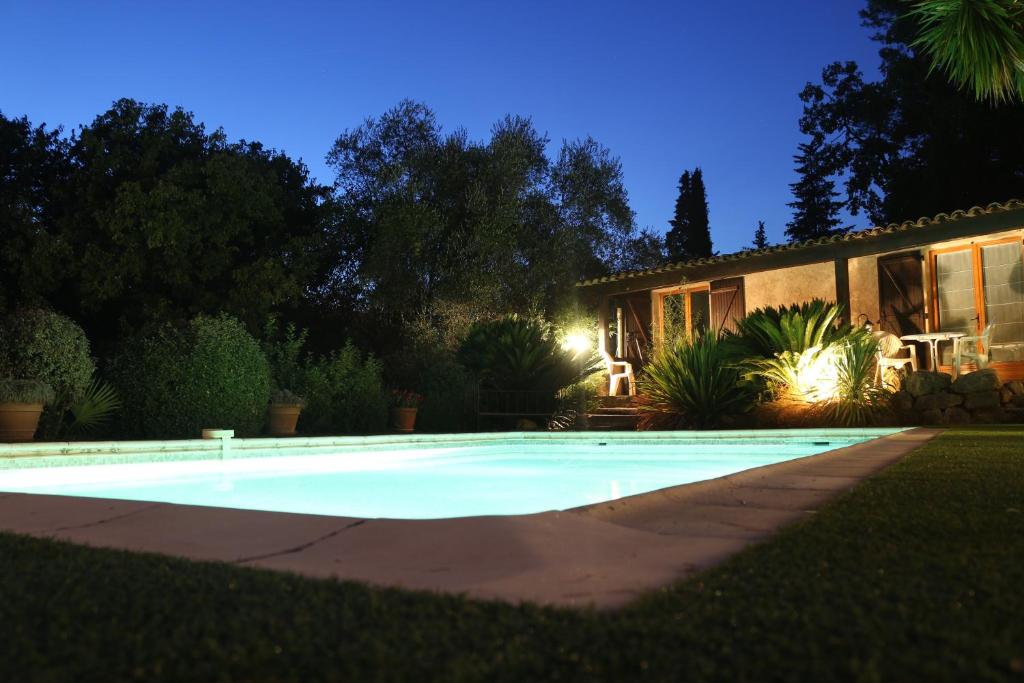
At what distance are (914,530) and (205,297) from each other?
13.1m

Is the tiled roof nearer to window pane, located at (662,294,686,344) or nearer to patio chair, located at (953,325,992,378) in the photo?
window pane, located at (662,294,686,344)

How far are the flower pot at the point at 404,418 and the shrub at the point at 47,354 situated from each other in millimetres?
3917

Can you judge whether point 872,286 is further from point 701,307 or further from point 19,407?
point 19,407

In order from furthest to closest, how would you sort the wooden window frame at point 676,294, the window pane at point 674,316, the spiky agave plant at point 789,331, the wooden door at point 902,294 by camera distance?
the wooden window frame at point 676,294 < the window pane at point 674,316 < the wooden door at point 902,294 < the spiky agave plant at point 789,331

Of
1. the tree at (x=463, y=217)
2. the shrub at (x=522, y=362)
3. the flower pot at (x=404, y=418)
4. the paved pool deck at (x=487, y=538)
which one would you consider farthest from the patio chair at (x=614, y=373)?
the paved pool deck at (x=487, y=538)

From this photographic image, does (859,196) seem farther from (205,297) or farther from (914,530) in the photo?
(914,530)

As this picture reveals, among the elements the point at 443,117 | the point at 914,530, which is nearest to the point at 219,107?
the point at 443,117

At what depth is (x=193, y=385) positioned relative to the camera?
8734mm

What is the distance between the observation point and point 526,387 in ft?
→ 39.5

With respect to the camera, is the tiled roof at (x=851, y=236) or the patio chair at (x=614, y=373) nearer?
the tiled roof at (x=851, y=236)

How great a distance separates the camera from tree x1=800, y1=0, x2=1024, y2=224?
726 inches

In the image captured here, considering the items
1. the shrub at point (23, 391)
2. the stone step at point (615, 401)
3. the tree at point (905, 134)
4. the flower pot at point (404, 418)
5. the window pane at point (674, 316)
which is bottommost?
the flower pot at point (404, 418)

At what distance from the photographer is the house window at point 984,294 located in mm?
11602

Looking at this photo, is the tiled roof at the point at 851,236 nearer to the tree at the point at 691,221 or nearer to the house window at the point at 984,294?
the house window at the point at 984,294
